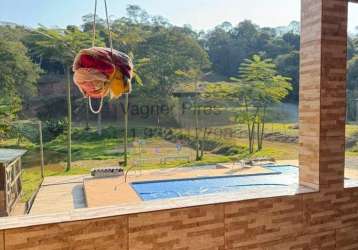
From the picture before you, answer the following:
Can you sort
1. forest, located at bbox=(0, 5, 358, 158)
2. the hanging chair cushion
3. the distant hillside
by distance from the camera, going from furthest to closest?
the distant hillside → forest, located at bbox=(0, 5, 358, 158) → the hanging chair cushion

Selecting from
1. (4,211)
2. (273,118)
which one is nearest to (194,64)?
(273,118)

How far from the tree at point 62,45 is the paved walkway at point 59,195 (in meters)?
1.73

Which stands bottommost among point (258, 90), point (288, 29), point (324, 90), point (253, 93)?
point (324, 90)

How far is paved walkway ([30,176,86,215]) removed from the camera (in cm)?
557

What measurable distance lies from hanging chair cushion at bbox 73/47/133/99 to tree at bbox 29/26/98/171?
8.00 metres

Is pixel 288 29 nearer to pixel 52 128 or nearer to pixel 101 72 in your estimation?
pixel 52 128

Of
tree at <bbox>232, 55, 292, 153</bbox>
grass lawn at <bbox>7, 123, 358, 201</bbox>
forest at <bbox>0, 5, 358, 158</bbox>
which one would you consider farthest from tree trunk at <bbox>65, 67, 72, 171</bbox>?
tree at <bbox>232, 55, 292, 153</bbox>

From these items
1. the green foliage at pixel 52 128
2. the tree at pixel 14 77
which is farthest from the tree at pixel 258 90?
the tree at pixel 14 77

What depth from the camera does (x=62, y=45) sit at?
30.3 ft

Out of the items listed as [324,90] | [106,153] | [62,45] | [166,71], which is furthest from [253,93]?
[324,90]

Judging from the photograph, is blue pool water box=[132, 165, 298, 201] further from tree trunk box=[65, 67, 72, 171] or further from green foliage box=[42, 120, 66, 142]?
green foliage box=[42, 120, 66, 142]

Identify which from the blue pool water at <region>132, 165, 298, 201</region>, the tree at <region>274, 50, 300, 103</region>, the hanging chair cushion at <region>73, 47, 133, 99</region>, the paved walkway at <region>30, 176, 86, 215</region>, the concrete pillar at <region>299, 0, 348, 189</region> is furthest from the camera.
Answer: the tree at <region>274, 50, 300, 103</region>

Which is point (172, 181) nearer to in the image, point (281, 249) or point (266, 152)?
point (266, 152)

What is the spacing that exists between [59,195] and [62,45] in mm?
4723
